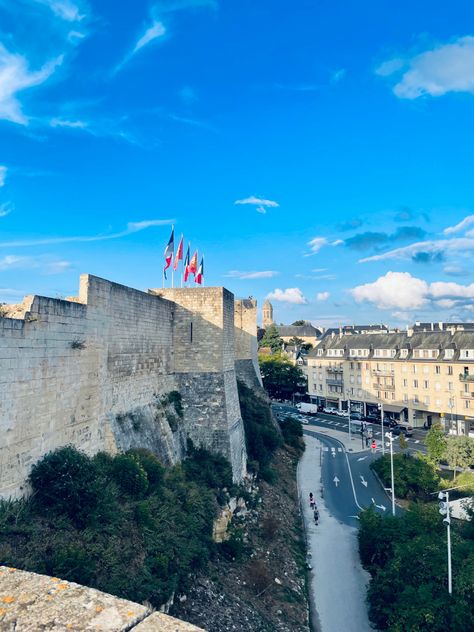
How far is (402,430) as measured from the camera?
43.3 m

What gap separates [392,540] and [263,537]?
518cm

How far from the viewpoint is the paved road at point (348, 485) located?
23.8 metres

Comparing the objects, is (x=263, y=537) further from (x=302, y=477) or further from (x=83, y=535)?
(x=302, y=477)

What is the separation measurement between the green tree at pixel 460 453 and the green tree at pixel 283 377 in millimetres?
31652

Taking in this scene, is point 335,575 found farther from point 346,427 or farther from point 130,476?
point 346,427

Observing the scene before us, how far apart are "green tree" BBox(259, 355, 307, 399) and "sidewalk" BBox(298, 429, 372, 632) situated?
114 ft

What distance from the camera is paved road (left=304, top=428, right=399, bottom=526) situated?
23.8 meters

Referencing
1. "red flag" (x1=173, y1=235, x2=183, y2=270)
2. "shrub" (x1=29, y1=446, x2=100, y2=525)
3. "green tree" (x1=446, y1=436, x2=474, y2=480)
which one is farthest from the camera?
"green tree" (x1=446, y1=436, x2=474, y2=480)

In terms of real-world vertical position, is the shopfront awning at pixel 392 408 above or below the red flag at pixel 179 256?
below

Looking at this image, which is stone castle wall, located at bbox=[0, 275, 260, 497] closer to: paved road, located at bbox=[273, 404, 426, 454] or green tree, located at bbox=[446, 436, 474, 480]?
green tree, located at bbox=[446, 436, 474, 480]

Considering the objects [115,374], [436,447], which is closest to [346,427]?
[436,447]

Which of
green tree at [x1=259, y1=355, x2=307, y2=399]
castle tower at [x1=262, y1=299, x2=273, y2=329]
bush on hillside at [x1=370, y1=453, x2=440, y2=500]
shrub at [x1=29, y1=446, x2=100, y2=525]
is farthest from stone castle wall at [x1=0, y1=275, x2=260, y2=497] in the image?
castle tower at [x1=262, y1=299, x2=273, y2=329]

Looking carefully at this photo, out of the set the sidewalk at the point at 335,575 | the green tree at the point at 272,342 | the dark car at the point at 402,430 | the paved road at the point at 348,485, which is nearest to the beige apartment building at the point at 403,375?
the dark car at the point at 402,430

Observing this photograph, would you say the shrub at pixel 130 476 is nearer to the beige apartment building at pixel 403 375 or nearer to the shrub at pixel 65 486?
the shrub at pixel 65 486
